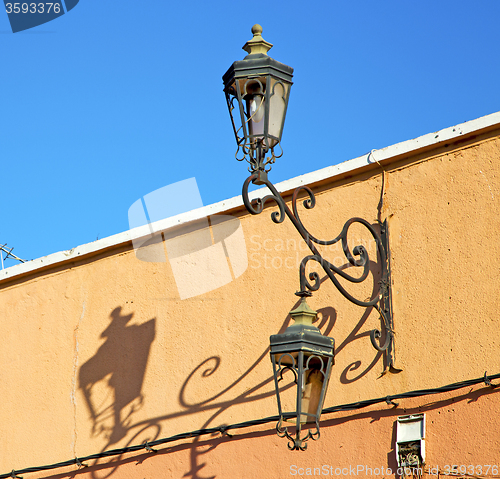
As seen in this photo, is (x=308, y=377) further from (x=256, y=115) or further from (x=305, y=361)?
(x=256, y=115)

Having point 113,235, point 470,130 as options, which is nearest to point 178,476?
point 113,235

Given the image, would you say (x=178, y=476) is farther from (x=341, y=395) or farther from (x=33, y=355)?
(x=33, y=355)

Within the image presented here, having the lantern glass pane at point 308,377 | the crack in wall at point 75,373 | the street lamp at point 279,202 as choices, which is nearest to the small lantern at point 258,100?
the street lamp at point 279,202

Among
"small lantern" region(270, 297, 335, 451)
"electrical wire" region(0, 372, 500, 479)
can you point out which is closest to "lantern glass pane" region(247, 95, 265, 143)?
"small lantern" region(270, 297, 335, 451)

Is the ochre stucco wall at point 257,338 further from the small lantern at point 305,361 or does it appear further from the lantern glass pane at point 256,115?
the lantern glass pane at point 256,115

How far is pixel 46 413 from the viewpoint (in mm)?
5582

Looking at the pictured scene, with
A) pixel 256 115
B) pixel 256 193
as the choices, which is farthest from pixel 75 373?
pixel 256 115

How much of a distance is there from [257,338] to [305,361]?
1365 mm

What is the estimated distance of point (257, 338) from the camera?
16.3 ft

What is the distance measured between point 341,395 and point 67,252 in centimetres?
260

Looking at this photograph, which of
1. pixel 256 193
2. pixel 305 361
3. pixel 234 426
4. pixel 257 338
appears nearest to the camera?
pixel 305 361

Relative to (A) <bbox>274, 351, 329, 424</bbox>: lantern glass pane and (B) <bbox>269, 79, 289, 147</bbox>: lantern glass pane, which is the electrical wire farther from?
(B) <bbox>269, 79, 289, 147</bbox>: lantern glass pane

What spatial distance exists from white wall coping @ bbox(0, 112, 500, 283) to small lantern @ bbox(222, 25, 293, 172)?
1111 millimetres

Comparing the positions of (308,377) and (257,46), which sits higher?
(257,46)
